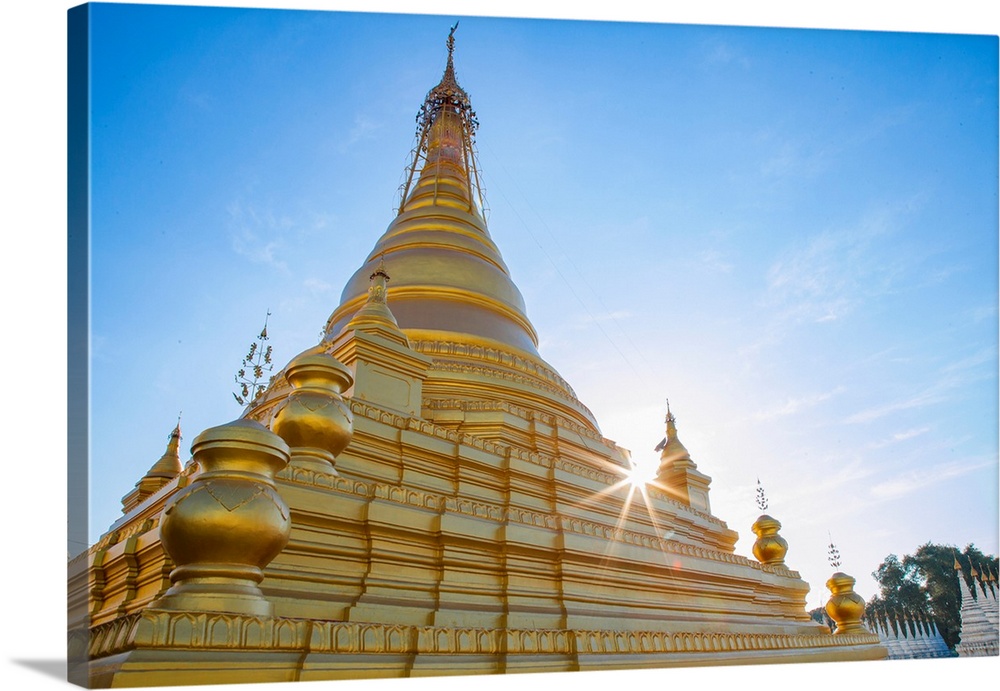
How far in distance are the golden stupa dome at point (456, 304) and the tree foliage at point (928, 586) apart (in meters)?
5.00

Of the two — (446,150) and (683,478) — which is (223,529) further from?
(446,150)

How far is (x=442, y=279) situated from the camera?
39.3 ft

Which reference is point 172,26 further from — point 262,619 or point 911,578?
point 911,578

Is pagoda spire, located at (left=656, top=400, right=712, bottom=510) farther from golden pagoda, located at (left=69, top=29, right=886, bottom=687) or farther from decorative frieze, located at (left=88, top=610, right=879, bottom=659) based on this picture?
decorative frieze, located at (left=88, top=610, right=879, bottom=659)

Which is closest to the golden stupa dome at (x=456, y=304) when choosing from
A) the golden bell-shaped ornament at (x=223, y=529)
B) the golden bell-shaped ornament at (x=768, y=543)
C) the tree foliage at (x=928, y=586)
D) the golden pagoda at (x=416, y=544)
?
the golden pagoda at (x=416, y=544)

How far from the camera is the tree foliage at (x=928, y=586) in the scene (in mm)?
9266

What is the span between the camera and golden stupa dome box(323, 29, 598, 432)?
10430mm

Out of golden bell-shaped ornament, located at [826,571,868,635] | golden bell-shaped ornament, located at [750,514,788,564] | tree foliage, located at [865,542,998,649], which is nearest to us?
tree foliage, located at [865,542,998,649]

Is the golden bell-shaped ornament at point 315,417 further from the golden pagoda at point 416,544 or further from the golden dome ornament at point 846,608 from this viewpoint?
the golden dome ornament at point 846,608

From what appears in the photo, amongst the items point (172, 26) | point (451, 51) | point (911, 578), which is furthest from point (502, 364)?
point (451, 51)

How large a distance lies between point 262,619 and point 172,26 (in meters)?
4.20

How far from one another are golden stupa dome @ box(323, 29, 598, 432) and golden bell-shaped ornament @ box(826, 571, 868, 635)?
4530 mm

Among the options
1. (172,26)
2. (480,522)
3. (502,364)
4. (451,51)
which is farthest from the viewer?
(451,51)

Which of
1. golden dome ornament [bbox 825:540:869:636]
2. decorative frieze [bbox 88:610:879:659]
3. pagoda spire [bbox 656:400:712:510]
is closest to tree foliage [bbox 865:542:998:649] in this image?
golden dome ornament [bbox 825:540:869:636]
